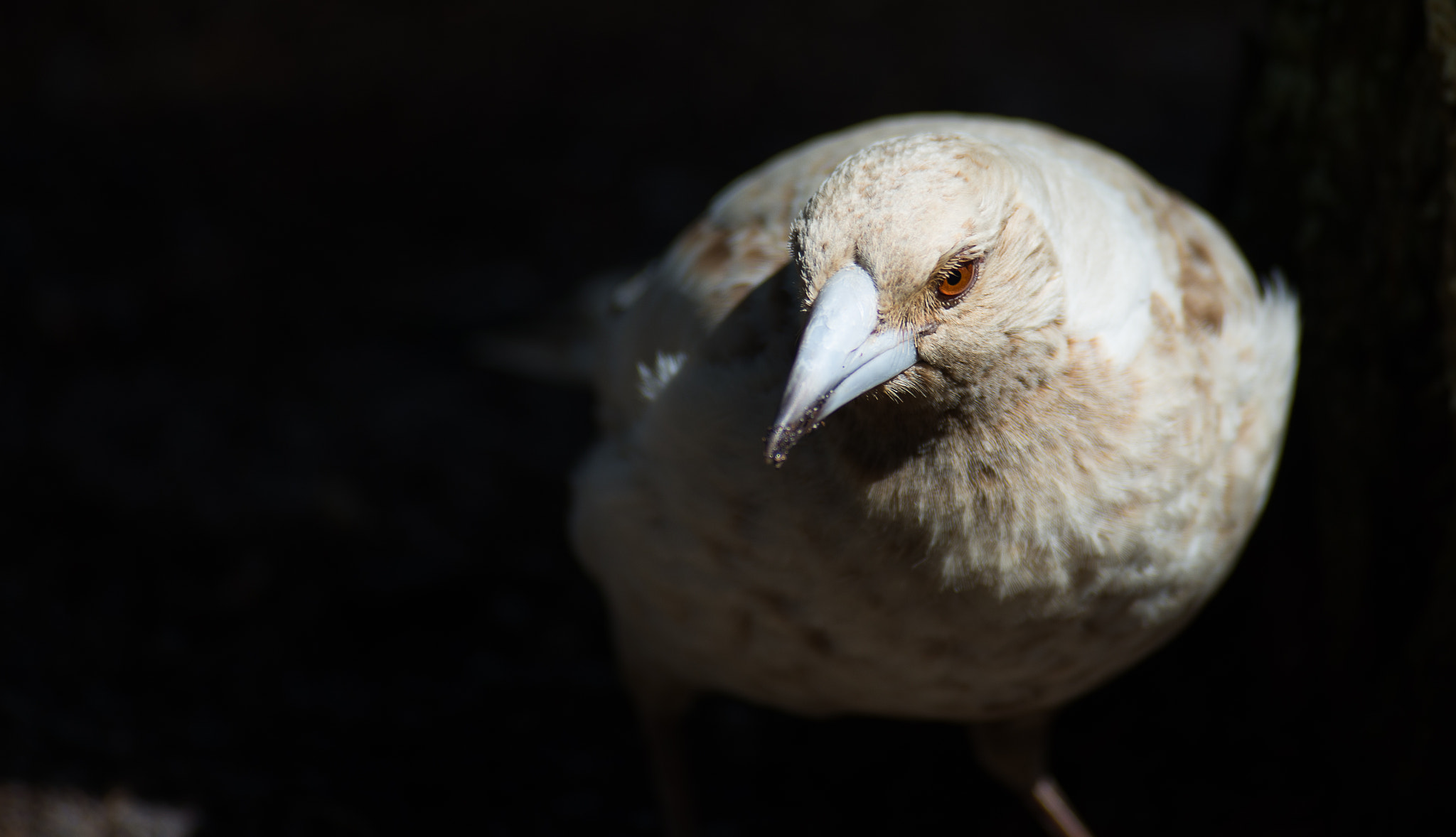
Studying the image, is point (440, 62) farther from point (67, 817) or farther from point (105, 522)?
point (67, 817)

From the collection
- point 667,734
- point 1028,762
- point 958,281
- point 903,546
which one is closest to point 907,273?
point 958,281

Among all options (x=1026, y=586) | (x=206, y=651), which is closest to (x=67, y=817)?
(x=206, y=651)

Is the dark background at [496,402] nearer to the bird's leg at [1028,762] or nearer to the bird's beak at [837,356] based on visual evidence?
the bird's leg at [1028,762]

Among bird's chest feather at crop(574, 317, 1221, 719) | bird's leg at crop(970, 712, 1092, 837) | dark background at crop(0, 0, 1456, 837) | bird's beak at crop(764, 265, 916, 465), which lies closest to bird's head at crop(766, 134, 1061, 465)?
bird's beak at crop(764, 265, 916, 465)

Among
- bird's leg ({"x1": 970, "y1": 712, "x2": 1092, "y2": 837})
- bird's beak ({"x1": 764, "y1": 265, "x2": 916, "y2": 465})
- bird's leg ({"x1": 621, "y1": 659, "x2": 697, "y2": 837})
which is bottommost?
bird's leg ({"x1": 970, "y1": 712, "x2": 1092, "y2": 837})

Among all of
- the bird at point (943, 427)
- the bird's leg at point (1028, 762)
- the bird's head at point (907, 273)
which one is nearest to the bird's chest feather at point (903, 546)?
the bird at point (943, 427)

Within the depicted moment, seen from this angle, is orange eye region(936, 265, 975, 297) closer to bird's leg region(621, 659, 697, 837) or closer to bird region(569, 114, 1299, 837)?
bird region(569, 114, 1299, 837)

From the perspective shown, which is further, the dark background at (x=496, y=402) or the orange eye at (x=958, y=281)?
the dark background at (x=496, y=402)

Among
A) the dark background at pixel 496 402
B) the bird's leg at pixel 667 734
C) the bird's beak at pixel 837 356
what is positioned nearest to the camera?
the bird's beak at pixel 837 356
